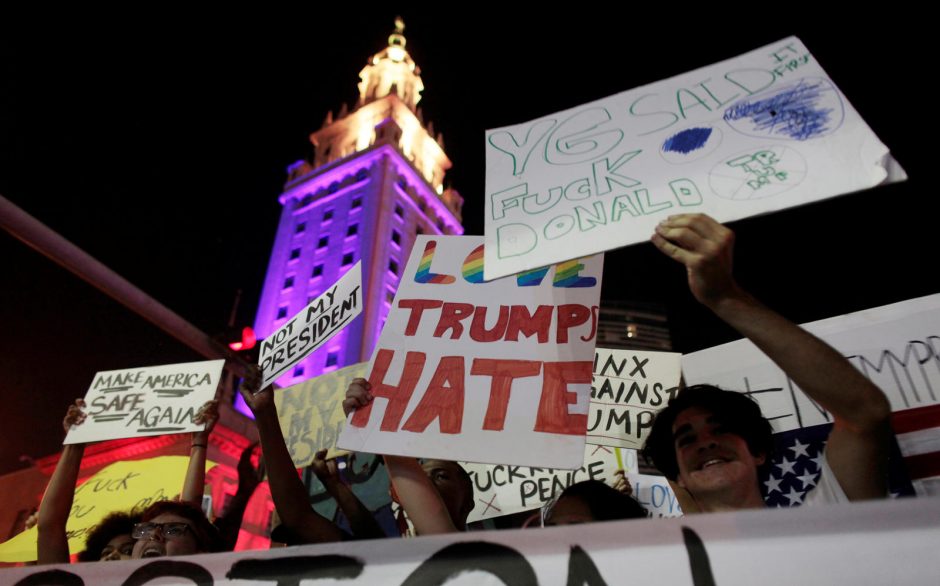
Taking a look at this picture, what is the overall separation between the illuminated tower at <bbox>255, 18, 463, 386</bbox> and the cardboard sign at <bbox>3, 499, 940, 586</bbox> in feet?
114

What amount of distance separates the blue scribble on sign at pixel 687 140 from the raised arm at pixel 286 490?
75.4 inches

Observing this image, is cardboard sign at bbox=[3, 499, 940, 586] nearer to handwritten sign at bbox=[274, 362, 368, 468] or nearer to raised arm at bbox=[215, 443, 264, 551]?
raised arm at bbox=[215, 443, 264, 551]

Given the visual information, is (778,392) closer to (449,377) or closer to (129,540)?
(449,377)

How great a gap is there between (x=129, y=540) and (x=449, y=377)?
1986 millimetres

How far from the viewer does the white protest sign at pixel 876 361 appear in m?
2.79

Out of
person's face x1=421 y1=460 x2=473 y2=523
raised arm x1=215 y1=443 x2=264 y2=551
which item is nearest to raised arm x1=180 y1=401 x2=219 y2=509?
raised arm x1=215 y1=443 x2=264 y2=551

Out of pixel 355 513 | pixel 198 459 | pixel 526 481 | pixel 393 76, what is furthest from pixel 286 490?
pixel 393 76

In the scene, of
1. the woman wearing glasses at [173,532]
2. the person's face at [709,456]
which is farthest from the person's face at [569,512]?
the woman wearing glasses at [173,532]

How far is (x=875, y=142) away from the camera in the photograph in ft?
5.75

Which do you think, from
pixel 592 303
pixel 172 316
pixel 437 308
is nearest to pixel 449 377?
pixel 437 308

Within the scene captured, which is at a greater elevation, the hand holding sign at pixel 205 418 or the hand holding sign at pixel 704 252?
the hand holding sign at pixel 205 418

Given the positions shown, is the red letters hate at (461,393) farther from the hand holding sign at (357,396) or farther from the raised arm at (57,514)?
the raised arm at (57,514)

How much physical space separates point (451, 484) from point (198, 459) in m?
1.82

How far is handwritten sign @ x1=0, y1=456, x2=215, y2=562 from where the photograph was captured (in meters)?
4.31
